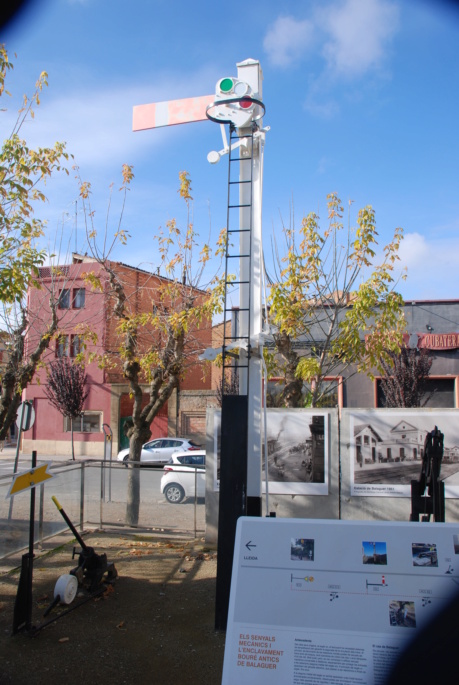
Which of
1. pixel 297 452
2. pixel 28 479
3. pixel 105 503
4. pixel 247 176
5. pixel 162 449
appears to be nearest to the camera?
pixel 28 479

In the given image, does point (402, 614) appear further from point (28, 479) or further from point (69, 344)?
point (69, 344)

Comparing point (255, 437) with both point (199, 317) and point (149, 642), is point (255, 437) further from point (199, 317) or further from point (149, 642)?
point (199, 317)

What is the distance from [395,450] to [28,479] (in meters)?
5.24

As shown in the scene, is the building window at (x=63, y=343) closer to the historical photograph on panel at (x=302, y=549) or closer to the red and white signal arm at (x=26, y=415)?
the red and white signal arm at (x=26, y=415)

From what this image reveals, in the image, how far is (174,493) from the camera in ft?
32.8

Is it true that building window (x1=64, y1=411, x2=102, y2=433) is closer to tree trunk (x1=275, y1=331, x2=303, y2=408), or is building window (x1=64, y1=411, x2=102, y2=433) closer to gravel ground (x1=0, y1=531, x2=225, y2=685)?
tree trunk (x1=275, y1=331, x2=303, y2=408)

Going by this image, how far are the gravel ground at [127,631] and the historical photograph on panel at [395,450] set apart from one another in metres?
2.56

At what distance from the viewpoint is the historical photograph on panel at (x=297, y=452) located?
876 centimetres

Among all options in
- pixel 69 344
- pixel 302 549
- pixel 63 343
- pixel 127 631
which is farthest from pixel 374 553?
pixel 69 344

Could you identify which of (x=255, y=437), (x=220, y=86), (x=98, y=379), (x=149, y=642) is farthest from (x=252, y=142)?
(x=98, y=379)

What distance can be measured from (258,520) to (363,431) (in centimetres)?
574

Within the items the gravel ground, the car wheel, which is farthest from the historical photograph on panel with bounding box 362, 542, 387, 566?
the car wheel

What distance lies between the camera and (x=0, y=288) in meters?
8.12

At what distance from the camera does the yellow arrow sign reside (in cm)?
582
